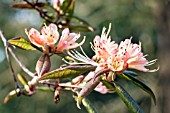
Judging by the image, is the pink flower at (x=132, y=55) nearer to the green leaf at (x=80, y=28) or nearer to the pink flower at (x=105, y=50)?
the pink flower at (x=105, y=50)

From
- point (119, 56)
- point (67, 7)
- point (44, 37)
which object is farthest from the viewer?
point (67, 7)

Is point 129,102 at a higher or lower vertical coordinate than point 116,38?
lower

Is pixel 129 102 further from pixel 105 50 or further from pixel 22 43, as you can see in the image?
pixel 22 43

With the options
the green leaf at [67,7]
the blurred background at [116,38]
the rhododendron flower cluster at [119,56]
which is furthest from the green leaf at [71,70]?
the blurred background at [116,38]

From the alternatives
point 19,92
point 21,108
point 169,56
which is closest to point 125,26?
point 169,56

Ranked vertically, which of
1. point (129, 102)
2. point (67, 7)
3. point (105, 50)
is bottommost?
point (129, 102)

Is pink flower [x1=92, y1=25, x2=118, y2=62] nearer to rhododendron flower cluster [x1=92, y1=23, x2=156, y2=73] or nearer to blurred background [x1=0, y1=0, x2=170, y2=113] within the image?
rhododendron flower cluster [x1=92, y1=23, x2=156, y2=73]

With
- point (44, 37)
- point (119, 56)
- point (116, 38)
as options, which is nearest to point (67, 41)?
point (44, 37)
